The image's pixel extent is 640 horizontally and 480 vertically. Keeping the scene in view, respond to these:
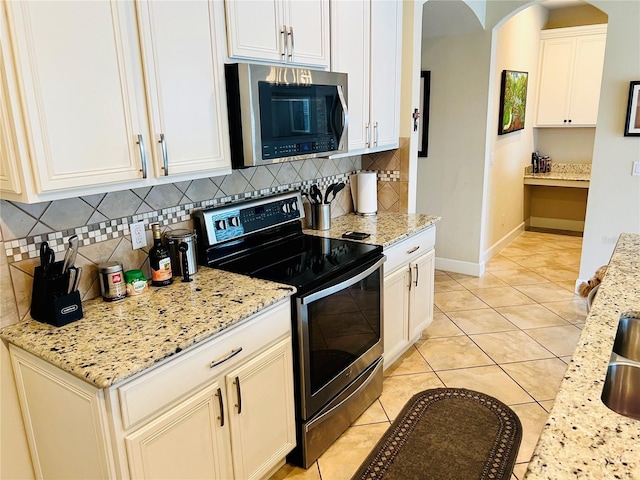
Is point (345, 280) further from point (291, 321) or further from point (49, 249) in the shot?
point (49, 249)

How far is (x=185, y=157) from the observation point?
1.88m

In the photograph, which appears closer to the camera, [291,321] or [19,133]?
[19,133]

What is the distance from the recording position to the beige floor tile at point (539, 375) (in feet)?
9.29

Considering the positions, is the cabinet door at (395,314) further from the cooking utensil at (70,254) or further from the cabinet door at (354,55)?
the cooking utensil at (70,254)

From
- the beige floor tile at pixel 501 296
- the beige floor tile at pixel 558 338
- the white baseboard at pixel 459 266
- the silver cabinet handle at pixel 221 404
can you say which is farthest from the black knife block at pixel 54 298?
the white baseboard at pixel 459 266

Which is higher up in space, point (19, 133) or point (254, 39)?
point (254, 39)

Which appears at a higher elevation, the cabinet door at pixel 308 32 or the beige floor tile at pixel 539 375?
the cabinet door at pixel 308 32

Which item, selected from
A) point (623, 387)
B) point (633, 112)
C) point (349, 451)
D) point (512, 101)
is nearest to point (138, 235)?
point (349, 451)

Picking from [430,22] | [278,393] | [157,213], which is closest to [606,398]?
[278,393]

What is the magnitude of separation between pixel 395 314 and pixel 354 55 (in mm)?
1536

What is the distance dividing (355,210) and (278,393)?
170 centimetres

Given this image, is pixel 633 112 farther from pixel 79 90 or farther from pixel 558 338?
Answer: pixel 79 90

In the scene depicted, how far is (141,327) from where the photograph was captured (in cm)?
165

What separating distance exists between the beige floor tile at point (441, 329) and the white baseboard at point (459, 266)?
1.17 m
